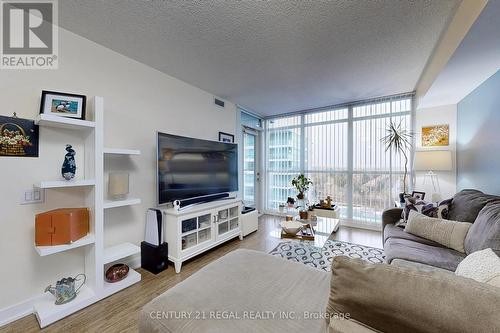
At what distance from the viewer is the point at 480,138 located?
7.75 ft

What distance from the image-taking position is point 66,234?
1.61 m

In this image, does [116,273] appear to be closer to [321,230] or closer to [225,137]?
[321,230]

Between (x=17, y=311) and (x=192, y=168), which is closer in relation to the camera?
(x=17, y=311)

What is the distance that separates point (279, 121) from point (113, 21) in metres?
3.58

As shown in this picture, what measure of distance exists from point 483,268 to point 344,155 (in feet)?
10.7

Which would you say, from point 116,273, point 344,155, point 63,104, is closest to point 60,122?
point 63,104

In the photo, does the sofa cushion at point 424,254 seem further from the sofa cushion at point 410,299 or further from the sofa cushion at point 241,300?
the sofa cushion at point 410,299

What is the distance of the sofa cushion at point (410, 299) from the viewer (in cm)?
47

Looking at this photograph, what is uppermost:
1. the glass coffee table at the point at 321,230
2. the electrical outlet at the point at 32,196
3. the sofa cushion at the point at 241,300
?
the electrical outlet at the point at 32,196

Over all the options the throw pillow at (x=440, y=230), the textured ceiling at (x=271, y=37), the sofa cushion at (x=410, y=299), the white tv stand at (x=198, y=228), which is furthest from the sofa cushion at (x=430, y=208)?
the white tv stand at (x=198, y=228)

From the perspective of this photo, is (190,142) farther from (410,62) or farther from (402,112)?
(402,112)

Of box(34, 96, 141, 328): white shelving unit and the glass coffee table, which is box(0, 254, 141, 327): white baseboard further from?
the glass coffee table

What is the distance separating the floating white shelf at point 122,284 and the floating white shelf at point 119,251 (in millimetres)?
212

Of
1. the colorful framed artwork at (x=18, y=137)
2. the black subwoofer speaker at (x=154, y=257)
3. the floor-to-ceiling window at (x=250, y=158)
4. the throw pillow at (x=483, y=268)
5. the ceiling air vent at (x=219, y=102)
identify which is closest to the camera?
the throw pillow at (x=483, y=268)
